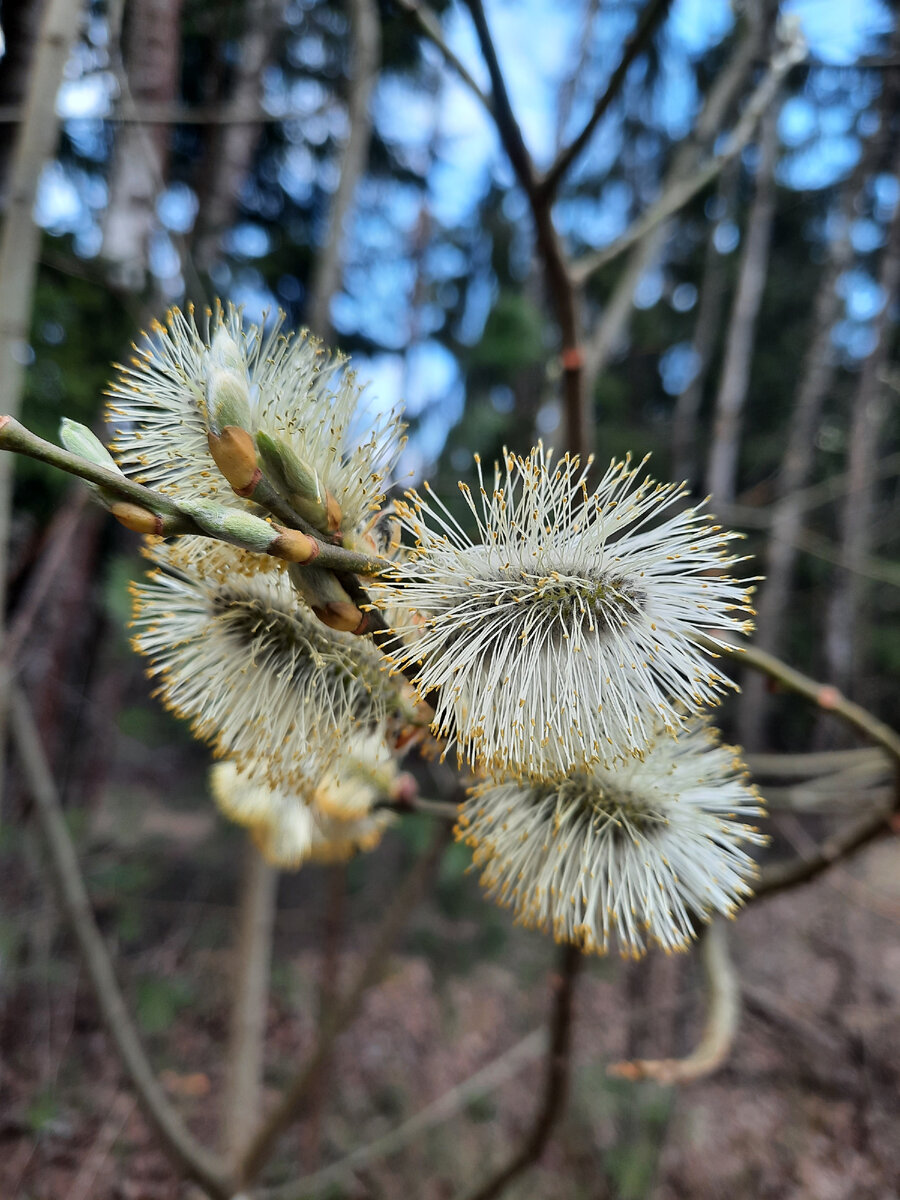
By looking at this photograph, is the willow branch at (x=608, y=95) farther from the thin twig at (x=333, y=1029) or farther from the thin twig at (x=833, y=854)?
the thin twig at (x=333, y=1029)

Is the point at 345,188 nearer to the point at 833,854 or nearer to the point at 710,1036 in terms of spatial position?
the point at 833,854

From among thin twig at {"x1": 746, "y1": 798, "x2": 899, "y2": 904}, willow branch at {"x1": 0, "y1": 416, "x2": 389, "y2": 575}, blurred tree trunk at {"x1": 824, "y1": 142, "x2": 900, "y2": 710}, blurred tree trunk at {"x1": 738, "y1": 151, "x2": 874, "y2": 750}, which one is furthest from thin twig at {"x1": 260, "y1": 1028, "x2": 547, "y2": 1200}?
blurred tree trunk at {"x1": 824, "y1": 142, "x2": 900, "y2": 710}

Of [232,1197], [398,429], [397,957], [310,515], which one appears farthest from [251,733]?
[397,957]

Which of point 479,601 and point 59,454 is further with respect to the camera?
point 479,601

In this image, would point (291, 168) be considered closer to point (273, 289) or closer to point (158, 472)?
point (273, 289)

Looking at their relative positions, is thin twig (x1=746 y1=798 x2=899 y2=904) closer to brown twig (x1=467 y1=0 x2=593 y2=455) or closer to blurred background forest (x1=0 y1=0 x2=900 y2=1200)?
blurred background forest (x1=0 y1=0 x2=900 y2=1200)
